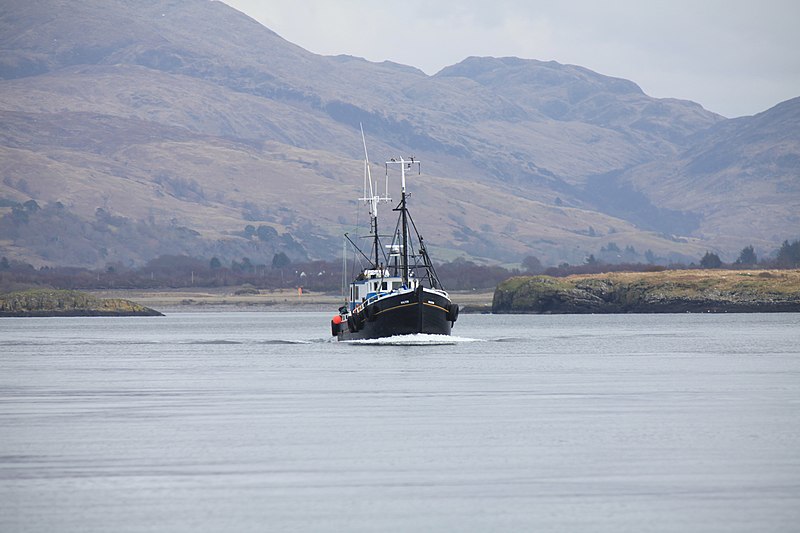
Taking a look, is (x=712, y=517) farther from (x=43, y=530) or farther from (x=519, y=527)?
(x=43, y=530)

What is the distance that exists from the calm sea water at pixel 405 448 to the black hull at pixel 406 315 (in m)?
24.1

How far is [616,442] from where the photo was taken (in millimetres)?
41844

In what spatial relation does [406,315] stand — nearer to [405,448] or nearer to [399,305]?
[399,305]

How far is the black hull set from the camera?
4166 inches

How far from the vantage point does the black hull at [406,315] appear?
106 m

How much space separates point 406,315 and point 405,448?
216ft

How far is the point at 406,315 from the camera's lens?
106875 millimetres

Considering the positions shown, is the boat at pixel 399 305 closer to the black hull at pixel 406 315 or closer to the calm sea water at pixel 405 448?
the black hull at pixel 406 315

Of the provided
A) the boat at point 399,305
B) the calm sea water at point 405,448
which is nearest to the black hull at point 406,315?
the boat at point 399,305

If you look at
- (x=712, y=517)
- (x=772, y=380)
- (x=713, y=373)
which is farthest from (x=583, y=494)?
(x=713, y=373)

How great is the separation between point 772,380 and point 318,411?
2644 cm

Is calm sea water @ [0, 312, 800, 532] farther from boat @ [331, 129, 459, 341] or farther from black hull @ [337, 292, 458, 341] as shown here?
boat @ [331, 129, 459, 341]

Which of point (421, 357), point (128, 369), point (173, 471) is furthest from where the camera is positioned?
point (421, 357)

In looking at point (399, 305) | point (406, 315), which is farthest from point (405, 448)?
point (406, 315)
